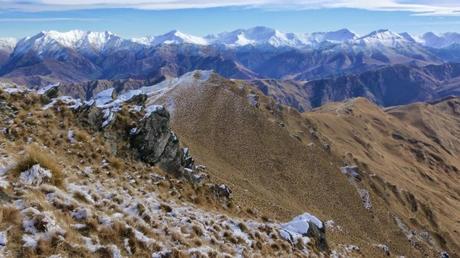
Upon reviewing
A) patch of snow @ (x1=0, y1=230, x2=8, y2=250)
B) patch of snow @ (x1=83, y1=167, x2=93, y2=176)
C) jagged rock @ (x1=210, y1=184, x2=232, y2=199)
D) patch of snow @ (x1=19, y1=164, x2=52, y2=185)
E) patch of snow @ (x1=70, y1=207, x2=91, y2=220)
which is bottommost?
jagged rock @ (x1=210, y1=184, x2=232, y2=199)

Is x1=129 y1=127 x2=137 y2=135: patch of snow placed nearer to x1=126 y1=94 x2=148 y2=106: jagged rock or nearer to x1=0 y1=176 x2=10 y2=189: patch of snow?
x1=126 y1=94 x2=148 y2=106: jagged rock

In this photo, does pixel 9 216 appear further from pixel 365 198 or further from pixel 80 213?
pixel 365 198

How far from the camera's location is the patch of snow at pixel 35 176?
1997cm

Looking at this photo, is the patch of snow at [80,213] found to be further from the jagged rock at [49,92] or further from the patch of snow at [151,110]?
the patch of snow at [151,110]

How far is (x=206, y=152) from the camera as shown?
3558 inches

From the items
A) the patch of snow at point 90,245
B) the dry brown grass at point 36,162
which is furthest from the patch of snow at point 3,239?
the dry brown grass at point 36,162

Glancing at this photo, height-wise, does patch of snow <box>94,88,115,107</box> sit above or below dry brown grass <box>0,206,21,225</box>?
below

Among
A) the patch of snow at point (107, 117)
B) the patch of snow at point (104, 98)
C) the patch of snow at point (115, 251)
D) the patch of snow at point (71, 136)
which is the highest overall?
the patch of snow at point (115, 251)

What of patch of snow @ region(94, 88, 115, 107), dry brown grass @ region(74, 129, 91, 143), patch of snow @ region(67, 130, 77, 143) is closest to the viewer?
patch of snow @ region(67, 130, 77, 143)

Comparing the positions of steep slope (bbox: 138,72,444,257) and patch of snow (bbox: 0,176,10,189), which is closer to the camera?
patch of snow (bbox: 0,176,10,189)

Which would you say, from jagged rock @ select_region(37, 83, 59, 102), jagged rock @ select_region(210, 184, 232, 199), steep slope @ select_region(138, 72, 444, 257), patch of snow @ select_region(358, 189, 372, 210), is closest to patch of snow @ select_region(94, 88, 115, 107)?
jagged rock @ select_region(37, 83, 59, 102)

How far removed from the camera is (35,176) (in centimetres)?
2042

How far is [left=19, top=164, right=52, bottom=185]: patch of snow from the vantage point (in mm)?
19969

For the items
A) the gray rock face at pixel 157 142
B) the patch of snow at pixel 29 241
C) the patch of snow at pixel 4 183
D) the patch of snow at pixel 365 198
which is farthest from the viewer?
the patch of snow at pixel 365 198
